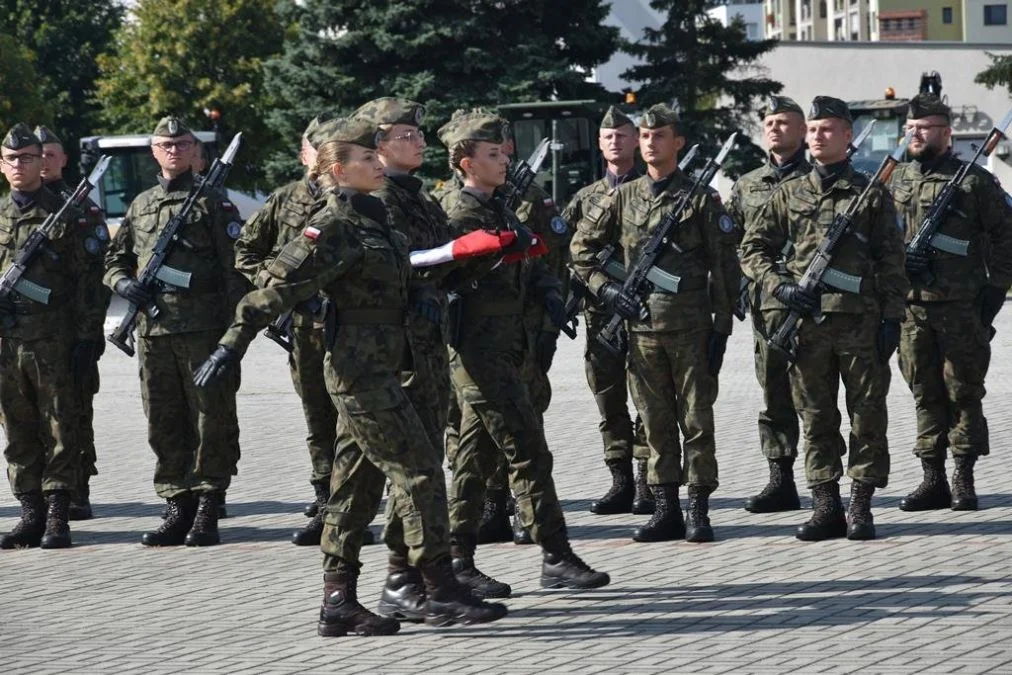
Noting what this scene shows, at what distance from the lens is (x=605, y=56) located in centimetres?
3788

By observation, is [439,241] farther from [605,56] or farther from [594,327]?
[605,56]

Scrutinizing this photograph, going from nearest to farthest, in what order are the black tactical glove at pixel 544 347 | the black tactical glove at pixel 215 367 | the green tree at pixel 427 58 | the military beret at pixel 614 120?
the black tactical glove at pixel 215 367 → the black tactical glove at pixel 544 347 → the military beret at pixel 614 120 → the green tree at pixel 427 58

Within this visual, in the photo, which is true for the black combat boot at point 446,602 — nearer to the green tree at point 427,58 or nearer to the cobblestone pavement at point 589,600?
the cobblestone pavement at point 589,600

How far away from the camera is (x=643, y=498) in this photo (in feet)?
34.3

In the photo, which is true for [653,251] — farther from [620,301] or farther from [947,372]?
[947,372]

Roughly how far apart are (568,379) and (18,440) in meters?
8.32

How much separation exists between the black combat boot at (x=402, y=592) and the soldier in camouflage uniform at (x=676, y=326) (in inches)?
75.9

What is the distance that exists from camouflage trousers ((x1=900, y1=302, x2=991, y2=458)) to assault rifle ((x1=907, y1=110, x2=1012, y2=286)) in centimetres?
23

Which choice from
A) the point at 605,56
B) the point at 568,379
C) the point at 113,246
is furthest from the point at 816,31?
the point at 113,246

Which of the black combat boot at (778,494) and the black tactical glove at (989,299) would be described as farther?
the black combat boot at (778,494)

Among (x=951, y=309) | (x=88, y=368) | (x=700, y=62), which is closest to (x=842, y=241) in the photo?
(x=951, y=309)

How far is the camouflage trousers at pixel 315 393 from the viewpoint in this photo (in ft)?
32.4

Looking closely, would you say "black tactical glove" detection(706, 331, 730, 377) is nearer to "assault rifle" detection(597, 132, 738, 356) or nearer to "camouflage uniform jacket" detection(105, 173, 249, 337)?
"assault rifle" detection(597, 132, 738, 356)

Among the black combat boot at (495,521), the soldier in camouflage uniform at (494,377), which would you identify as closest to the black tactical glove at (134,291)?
the black combat boot at (495,521)
